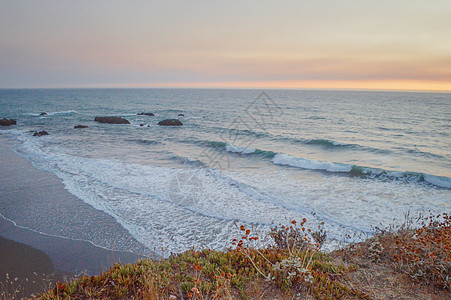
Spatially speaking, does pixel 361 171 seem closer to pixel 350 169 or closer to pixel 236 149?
pixel 350 169

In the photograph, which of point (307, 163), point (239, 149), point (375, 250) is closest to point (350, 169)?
point (307, 163)

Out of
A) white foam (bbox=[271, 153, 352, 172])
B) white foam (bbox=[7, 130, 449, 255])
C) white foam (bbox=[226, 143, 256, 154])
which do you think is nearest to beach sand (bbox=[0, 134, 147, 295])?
white foam (bbox=[7, 130, 449, 255])

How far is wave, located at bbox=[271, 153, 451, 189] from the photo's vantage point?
13634 mm

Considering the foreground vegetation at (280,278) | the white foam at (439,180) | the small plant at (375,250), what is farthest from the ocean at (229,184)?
the foreground vegetation at (280,278)

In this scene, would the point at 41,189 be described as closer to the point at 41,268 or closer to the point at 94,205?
the point at 94,205

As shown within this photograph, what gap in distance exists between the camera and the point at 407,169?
51.0 ft

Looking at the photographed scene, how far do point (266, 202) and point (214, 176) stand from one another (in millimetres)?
4436

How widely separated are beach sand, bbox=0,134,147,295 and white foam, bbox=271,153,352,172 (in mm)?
11942

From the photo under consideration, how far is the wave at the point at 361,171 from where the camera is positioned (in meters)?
13.6

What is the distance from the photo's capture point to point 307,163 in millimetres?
17250

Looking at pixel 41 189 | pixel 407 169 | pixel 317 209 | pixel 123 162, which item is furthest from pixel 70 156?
pixel 407 169

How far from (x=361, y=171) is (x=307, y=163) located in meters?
3.22

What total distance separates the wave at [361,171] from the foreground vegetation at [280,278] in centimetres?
987

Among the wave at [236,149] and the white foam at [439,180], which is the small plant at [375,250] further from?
the wave at [236,149]
